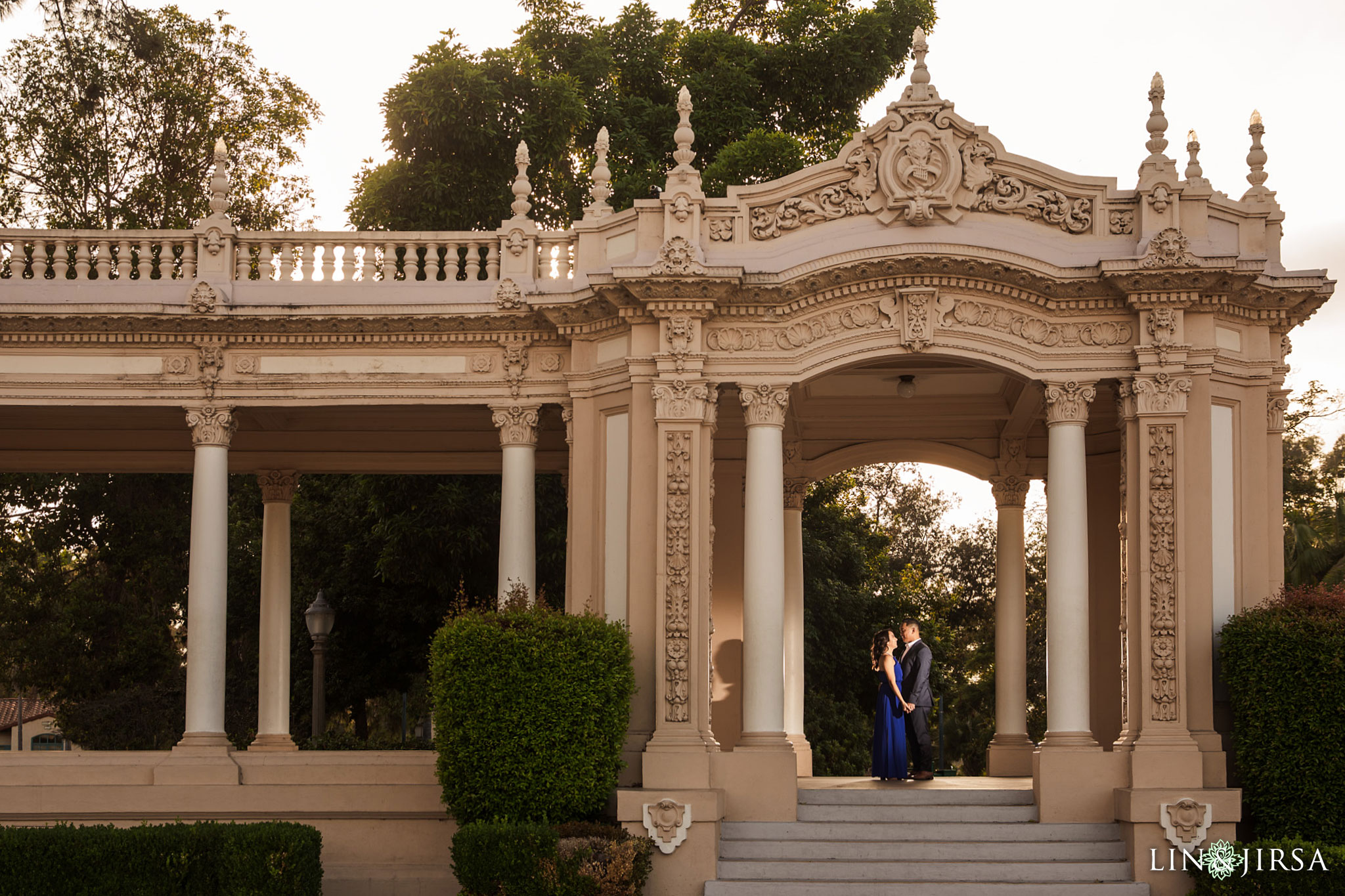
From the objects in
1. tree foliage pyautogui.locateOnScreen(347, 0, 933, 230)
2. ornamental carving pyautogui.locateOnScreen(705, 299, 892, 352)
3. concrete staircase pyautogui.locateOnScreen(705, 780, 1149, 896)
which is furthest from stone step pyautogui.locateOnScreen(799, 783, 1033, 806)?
tree foliage pyautogui.locateOnScreen(347, 0, 933, 230)

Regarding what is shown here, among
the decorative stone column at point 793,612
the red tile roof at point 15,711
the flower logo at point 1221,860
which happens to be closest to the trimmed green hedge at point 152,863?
the decorative stone column at point 793,612

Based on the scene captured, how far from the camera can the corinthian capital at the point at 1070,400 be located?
1731 cm

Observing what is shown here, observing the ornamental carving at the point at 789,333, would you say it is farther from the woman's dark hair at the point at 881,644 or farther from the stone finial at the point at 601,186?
the woman's dark hair at the point at 881,644

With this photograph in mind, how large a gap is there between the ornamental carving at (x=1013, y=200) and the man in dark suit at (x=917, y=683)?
5.04 meters

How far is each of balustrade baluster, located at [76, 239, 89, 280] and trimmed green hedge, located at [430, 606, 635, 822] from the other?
7630mm

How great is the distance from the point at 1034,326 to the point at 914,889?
20.9ft

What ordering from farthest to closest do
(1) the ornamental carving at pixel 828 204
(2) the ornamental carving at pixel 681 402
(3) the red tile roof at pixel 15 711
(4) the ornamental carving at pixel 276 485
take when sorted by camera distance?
(3) the red tile roof at pixel 15 711
(4) the ornamental carving at pixel 276 485
(1) the ornamental carving at pixel 828 204
(2) the ornamental carving at pixel 681 402

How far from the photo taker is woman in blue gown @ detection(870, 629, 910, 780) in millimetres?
18844

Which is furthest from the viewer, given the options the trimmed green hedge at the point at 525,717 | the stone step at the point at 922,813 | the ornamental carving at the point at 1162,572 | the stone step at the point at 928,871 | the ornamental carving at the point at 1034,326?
the ornamental carving at the point at 1034,326

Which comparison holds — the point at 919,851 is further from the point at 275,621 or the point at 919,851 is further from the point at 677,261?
the point at 275,621

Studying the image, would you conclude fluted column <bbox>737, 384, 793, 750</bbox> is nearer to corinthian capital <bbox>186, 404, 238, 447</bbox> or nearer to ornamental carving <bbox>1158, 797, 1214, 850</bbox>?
ornamental carving <bbox>1158, 797, 1214, 850</bbox>

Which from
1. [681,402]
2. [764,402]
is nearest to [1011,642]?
[764,402]

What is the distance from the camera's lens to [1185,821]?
15.8 meters

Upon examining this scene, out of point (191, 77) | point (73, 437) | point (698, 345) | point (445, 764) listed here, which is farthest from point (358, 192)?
point (445, 764)
